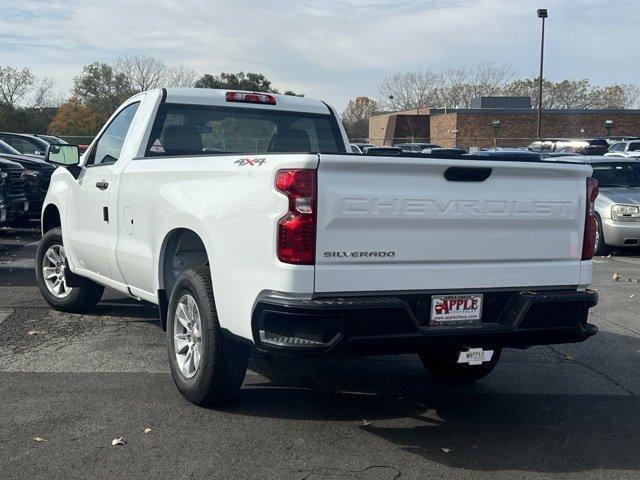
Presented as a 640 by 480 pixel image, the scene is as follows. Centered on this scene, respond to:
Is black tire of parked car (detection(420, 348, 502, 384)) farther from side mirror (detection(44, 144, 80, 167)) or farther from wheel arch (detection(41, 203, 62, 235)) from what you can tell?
wheel arch (detection(41, 203, 62, 235))

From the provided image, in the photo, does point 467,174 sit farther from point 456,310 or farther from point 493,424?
point 493,424

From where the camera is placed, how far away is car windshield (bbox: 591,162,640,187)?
1460 centimetres

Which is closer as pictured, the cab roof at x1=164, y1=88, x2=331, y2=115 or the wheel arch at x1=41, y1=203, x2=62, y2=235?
the cab roof at x1=164, y1=88, x2=331, y2=115

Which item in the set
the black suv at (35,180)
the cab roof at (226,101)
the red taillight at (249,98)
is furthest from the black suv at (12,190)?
the red taillight at (249,98)

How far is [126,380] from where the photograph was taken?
580 centimetres

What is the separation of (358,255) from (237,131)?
2863 mm

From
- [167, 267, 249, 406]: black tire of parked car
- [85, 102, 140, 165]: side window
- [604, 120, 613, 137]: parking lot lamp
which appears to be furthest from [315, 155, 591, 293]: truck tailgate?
[604, 120, 613, 137]: parking lot lamp

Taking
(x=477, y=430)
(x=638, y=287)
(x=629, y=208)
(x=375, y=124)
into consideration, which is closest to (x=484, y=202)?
(x=477, y=430)

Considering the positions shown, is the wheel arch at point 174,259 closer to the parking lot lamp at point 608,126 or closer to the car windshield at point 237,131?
the car windshield at point 237,131

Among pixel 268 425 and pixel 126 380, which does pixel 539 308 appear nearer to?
pixel 268 425

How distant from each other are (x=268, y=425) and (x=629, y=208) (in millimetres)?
10206

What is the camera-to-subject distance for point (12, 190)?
13.9 metres

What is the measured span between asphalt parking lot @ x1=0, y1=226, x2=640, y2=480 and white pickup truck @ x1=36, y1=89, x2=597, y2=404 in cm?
38

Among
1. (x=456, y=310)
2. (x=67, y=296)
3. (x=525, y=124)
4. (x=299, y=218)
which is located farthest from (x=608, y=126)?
(x=299, y=218)
